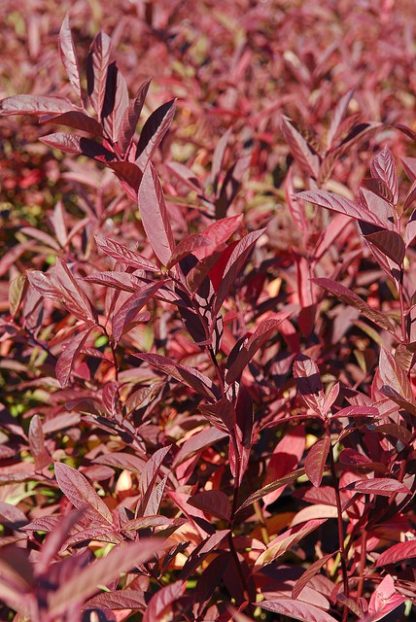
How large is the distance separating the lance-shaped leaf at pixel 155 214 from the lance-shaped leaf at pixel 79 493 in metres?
0.39

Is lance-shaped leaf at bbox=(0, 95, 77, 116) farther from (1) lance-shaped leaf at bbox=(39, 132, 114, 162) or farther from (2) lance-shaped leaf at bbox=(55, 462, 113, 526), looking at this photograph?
(2) lance-shaped leaf at bbox=(55, 462, 113, 526)

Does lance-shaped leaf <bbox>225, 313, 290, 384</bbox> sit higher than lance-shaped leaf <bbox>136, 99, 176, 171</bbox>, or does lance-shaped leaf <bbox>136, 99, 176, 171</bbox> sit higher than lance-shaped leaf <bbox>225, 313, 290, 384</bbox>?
lance-shaped leaf <bbox>136, 99, 176, 171</bbox>

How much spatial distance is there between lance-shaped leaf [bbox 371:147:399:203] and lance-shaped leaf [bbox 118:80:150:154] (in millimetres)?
427

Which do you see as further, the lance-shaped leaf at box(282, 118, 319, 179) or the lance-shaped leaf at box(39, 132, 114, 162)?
the lance-shaped leaf at box(282, 118, 319, 179)

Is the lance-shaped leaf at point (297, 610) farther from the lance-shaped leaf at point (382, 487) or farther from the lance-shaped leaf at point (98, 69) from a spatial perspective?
the lance-shaped leaf at point (98, 69)

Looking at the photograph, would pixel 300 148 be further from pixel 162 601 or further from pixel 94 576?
pixel 94 576

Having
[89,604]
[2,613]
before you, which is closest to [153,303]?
[2,613]

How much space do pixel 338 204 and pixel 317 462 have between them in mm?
418

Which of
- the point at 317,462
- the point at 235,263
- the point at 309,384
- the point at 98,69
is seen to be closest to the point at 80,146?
the point at 98,69

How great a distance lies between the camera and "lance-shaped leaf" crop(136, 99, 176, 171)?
4.22 feet

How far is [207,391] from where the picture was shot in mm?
1156

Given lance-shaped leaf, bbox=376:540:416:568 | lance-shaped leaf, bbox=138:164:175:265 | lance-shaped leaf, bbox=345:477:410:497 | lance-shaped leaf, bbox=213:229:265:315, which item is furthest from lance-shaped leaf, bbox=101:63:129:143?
lance-shaped leaf, bbox=376:540:416:568

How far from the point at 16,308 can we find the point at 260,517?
0.69m

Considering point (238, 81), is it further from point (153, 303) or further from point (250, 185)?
point (153, 303)
